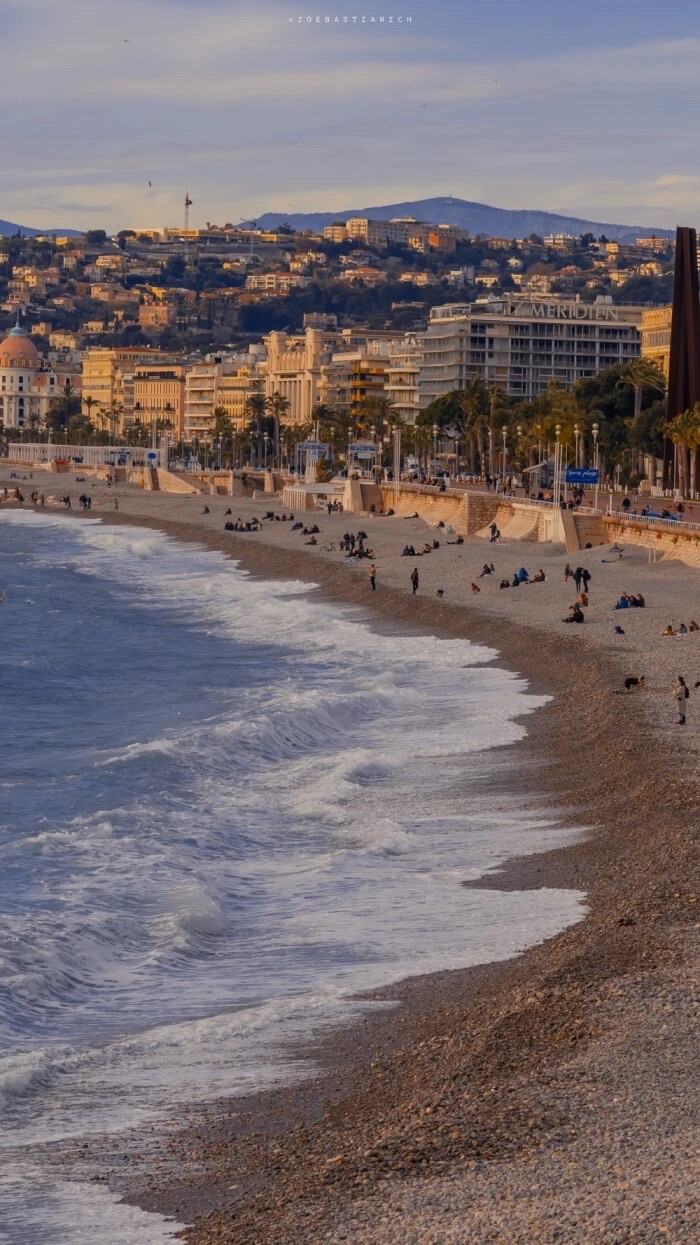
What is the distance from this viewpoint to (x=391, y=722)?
3070 cm

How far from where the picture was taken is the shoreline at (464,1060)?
436 inches

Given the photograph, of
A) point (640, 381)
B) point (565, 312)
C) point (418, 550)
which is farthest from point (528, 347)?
point (418, 550)

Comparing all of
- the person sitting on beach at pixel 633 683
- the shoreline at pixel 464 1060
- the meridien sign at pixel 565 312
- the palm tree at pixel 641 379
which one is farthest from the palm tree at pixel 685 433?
the meridien sign at pixel 565 312

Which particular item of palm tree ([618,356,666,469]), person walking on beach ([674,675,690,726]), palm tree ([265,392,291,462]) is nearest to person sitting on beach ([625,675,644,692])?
person walking on beach ([674,675,690,726])

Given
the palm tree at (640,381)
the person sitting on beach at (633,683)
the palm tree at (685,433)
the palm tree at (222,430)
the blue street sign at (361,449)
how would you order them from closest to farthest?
the person sitting on beach at (633,683) < the palm tree at (685,433) < the palm tree at (640,381) < the blue street sign at (361,449) < the palm tree at (222,430)

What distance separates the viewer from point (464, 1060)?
1304cm

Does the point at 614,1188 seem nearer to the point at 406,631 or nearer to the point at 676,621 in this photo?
the point at 676,621

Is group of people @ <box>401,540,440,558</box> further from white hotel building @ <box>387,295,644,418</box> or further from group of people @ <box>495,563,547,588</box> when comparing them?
white hotel building @ <box>387,295,644,418</box>

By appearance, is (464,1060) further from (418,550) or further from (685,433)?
(685,433)

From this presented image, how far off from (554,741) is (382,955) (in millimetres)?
10517

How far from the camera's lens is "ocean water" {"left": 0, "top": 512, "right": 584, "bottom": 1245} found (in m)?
13.8

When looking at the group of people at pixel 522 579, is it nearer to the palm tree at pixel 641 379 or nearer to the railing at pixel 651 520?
the railing at pixel 651 520

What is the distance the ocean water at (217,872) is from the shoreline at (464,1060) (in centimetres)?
41

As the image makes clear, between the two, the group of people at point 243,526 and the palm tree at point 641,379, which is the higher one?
the palm tree at point 641,379
